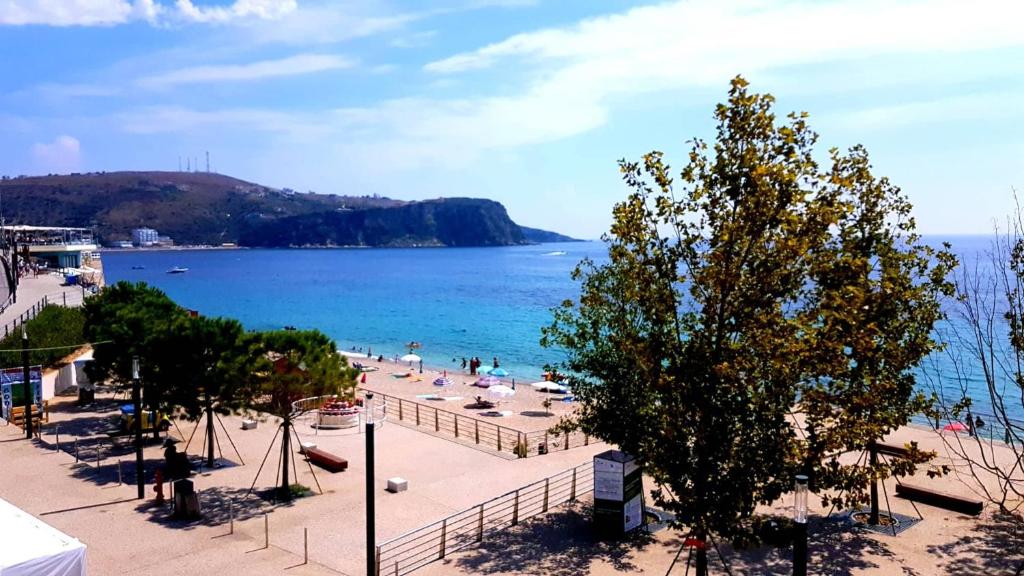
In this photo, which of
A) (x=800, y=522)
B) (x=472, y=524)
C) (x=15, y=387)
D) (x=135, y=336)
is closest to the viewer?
(x=800, y=522)

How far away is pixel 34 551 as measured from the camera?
33.1 ft

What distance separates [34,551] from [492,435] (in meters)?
20.2

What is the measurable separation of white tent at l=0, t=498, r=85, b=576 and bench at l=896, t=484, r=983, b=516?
18.4 m

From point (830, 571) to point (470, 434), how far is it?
15157 millimetres

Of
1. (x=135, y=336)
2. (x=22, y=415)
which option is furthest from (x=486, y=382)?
(x=22, y=415)

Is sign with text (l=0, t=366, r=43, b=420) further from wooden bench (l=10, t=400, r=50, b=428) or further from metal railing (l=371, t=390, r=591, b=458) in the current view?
metal railing (l=371, t=390, r=591, b=458)

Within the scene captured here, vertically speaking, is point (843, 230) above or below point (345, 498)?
above

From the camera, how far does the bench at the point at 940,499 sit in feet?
58.3

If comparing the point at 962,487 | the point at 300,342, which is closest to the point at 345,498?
the point at 300,342

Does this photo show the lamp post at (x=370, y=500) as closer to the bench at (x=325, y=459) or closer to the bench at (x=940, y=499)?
the bench at (x=325, y=459)

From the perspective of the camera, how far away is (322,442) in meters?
24.9

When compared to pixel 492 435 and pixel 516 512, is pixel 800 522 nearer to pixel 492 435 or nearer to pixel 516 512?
pixel 516 512

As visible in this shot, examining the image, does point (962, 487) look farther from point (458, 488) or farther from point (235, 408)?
point (235, 408)

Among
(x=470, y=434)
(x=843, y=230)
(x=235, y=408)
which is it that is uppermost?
(x=843, y=230)
